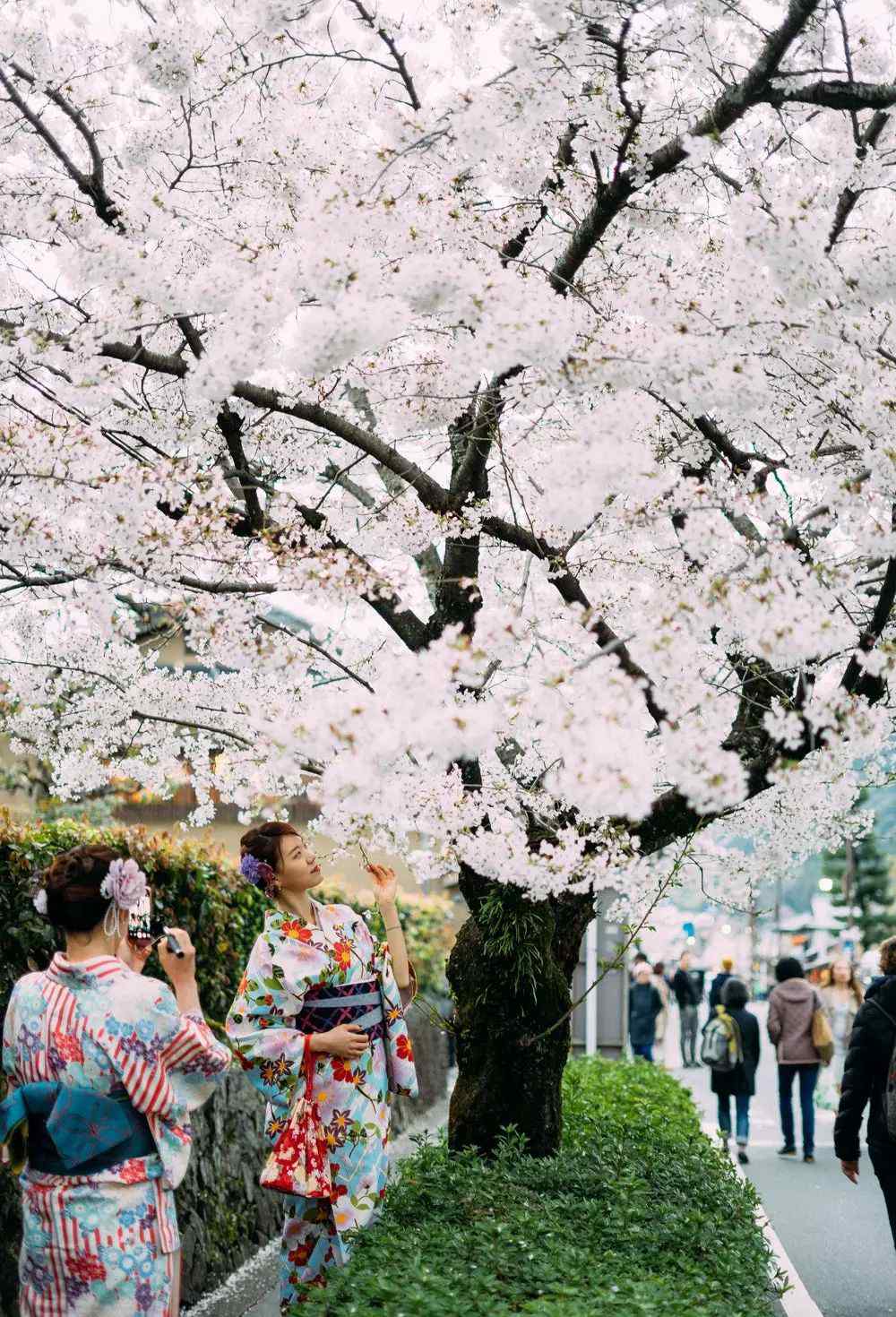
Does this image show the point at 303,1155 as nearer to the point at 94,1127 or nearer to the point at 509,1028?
the point at 94,1127

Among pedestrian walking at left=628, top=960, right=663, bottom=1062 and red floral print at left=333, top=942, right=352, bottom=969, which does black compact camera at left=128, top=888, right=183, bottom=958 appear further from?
pedestrian walking at left=628, top=960, right=663, bottom=1062

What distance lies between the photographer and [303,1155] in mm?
4738

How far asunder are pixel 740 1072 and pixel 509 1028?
5.63 m

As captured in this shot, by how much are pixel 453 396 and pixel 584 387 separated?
0.99 metres

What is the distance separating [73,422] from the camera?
506cm

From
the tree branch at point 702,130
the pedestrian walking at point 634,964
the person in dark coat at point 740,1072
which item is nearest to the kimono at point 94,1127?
the tree branch at point 702,130

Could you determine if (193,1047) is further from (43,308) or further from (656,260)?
(656,260)

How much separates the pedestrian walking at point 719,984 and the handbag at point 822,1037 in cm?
84

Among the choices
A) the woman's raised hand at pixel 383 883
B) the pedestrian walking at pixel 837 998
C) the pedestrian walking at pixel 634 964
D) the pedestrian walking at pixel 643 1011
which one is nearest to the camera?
the woman's raised hand at pixel 383 883

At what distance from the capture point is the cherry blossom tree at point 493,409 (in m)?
3.73

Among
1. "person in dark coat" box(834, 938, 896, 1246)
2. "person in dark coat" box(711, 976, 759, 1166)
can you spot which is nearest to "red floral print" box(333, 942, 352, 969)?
"person in dark coat" box(834, 938, 896, 1246)

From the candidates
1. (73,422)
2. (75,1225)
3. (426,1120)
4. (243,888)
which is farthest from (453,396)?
(426,1120)

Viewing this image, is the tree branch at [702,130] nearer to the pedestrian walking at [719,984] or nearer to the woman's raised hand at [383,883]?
the woman's raised hand at [383,883]

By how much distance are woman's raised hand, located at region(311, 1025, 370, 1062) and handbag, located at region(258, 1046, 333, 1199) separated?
5cm
